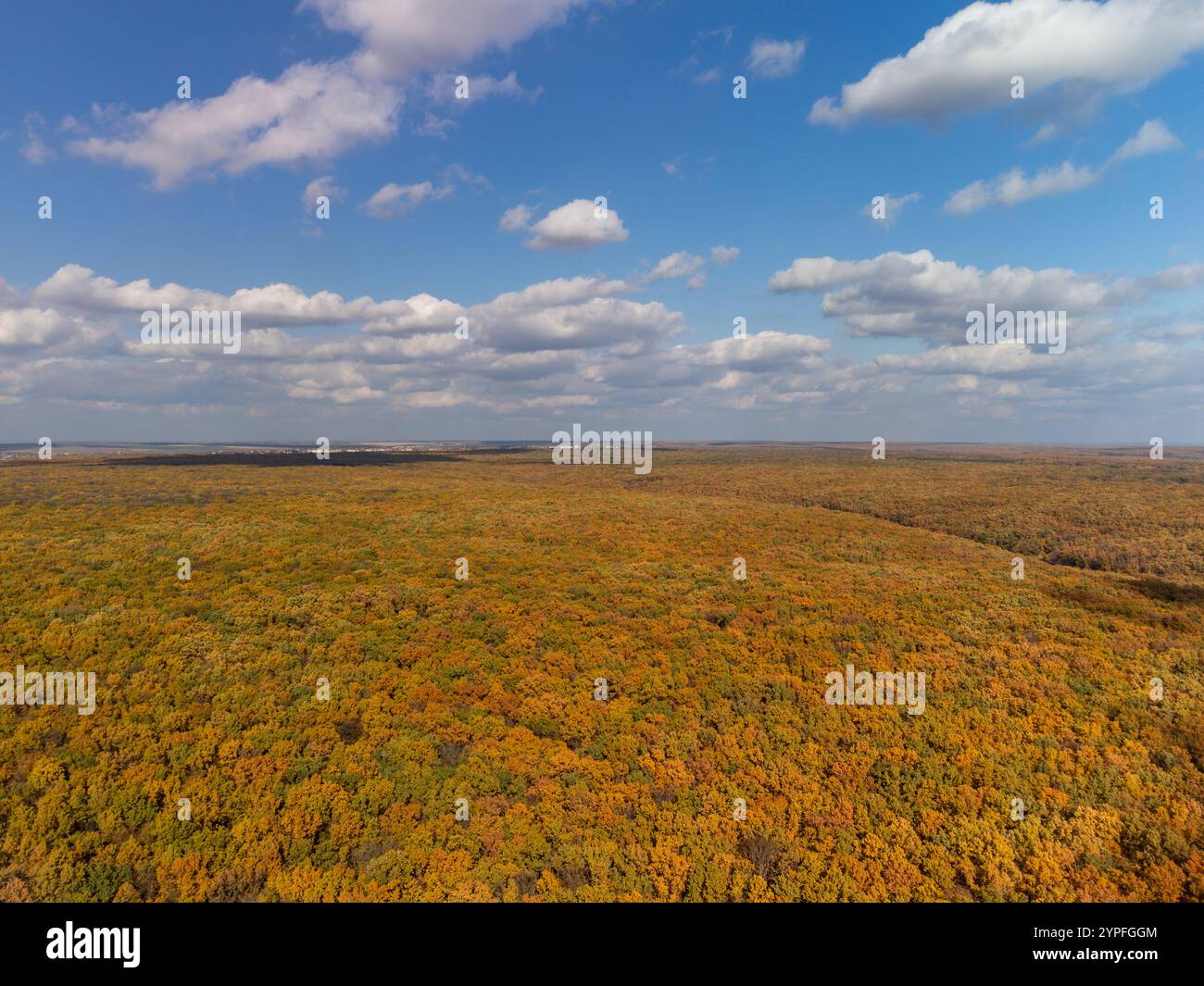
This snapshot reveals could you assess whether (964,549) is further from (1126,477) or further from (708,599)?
(1126,477)

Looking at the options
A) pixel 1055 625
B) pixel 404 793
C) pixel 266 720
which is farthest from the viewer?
pixel 1055 625

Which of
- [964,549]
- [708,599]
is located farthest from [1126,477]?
[708,599]

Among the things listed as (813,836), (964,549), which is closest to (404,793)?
(813,836)
